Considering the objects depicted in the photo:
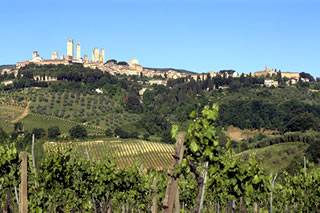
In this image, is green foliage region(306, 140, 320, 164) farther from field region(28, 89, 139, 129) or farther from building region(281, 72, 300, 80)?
building region(281, 72, 300, 80)

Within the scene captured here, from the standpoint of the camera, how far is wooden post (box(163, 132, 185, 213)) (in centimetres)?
727

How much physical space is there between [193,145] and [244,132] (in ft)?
331

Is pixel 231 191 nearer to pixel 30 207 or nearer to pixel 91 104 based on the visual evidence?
pixel 30 207

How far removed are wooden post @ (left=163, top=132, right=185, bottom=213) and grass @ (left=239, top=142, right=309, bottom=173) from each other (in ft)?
170

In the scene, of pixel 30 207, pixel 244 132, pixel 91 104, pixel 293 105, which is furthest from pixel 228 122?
pixel 30 207

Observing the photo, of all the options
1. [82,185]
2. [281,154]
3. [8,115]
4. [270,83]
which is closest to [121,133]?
[8,115]

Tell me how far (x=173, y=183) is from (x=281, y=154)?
57.7 m

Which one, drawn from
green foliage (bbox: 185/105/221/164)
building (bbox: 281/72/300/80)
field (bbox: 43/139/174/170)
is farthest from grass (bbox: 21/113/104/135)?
building (bbox: 281/72/300/80)

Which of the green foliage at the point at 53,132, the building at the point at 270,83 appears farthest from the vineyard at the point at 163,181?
the building at the point at 270,83

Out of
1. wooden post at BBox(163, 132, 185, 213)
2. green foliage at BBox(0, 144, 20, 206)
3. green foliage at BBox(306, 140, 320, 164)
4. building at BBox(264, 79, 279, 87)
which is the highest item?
wooden post at BBox(163, 132, 185, 213)

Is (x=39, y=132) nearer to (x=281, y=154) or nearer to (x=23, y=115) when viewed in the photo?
(x=23, y=115)

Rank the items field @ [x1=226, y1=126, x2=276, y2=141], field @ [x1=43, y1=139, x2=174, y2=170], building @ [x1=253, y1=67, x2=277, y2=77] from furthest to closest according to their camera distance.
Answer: building @ [x1=253, y1=67, x2=277, y2=77], field @ [x1=226, y1=126, x2=276, y2=141], field @ [x1=43, y1=139, x2=174, y2=170]

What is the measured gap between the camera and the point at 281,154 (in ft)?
208

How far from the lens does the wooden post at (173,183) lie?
7273 mm
